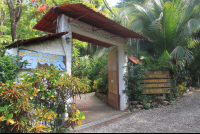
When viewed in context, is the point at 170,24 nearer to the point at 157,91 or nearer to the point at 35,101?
the point at 157,91

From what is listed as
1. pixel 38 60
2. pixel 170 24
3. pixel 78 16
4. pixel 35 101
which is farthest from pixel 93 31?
pixel 170 24

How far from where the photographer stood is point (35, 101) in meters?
3.28

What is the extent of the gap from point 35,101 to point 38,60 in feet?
4.70

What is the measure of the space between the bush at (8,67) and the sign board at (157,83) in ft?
18.3

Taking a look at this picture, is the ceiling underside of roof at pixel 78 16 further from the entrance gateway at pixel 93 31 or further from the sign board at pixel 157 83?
the sign board at pixel 157 83

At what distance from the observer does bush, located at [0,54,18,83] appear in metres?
3.45

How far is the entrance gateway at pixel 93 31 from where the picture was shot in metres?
5.05

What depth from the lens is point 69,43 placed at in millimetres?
5180

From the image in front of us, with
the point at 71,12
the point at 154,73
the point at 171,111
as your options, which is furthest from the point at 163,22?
the point at 71,12

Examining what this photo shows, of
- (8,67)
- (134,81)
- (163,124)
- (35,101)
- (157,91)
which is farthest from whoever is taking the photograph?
(157,91)

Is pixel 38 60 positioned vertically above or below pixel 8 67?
above

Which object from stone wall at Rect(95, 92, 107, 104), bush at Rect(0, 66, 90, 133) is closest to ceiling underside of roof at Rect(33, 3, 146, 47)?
bush at Rect(0, 66, 90, 133)

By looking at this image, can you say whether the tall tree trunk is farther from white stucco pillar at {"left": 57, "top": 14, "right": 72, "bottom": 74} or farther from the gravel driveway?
A: the gravel driveway

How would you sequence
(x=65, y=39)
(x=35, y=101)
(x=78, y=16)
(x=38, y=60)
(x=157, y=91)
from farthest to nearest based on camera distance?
(x=157, y=91) → (x=78, y=16) → (x=65, y=39) → (x=38, y=60) → (x=35, y=101)
